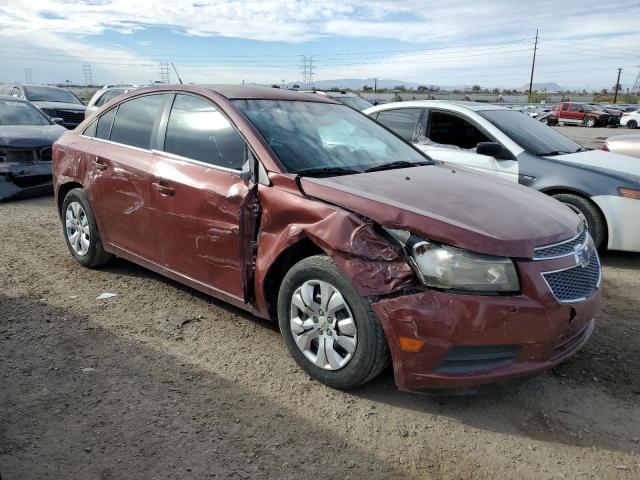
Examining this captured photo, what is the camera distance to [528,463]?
2.51 metres

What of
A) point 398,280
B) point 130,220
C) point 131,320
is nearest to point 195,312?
point 131,320

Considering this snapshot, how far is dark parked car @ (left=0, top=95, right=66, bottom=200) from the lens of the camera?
8070 mm

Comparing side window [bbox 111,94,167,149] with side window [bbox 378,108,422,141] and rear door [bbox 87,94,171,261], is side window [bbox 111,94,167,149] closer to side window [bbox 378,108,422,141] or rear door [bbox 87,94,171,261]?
rear door [bbox 87,94,171,261]

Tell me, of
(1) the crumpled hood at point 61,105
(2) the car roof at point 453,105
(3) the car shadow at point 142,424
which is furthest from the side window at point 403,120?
(1) the crumpled hood at point 61,105

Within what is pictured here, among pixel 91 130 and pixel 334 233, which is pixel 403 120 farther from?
pixel 334 233

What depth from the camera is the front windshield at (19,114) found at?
9.23 metres

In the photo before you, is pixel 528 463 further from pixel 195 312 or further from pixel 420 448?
pixel 195 312

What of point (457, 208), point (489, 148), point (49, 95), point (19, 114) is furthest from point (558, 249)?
point (49, 95)

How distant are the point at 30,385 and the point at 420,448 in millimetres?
2237

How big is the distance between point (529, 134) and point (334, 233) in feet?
13.6

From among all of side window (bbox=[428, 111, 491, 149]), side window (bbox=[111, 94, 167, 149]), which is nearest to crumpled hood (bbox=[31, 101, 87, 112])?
side window (bbox=[111, 94, 167, 149])

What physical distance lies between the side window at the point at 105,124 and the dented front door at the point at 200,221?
98cm

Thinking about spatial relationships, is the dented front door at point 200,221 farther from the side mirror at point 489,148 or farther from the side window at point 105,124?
the side mirror at point 489,148

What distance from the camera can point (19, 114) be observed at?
9.48 m
